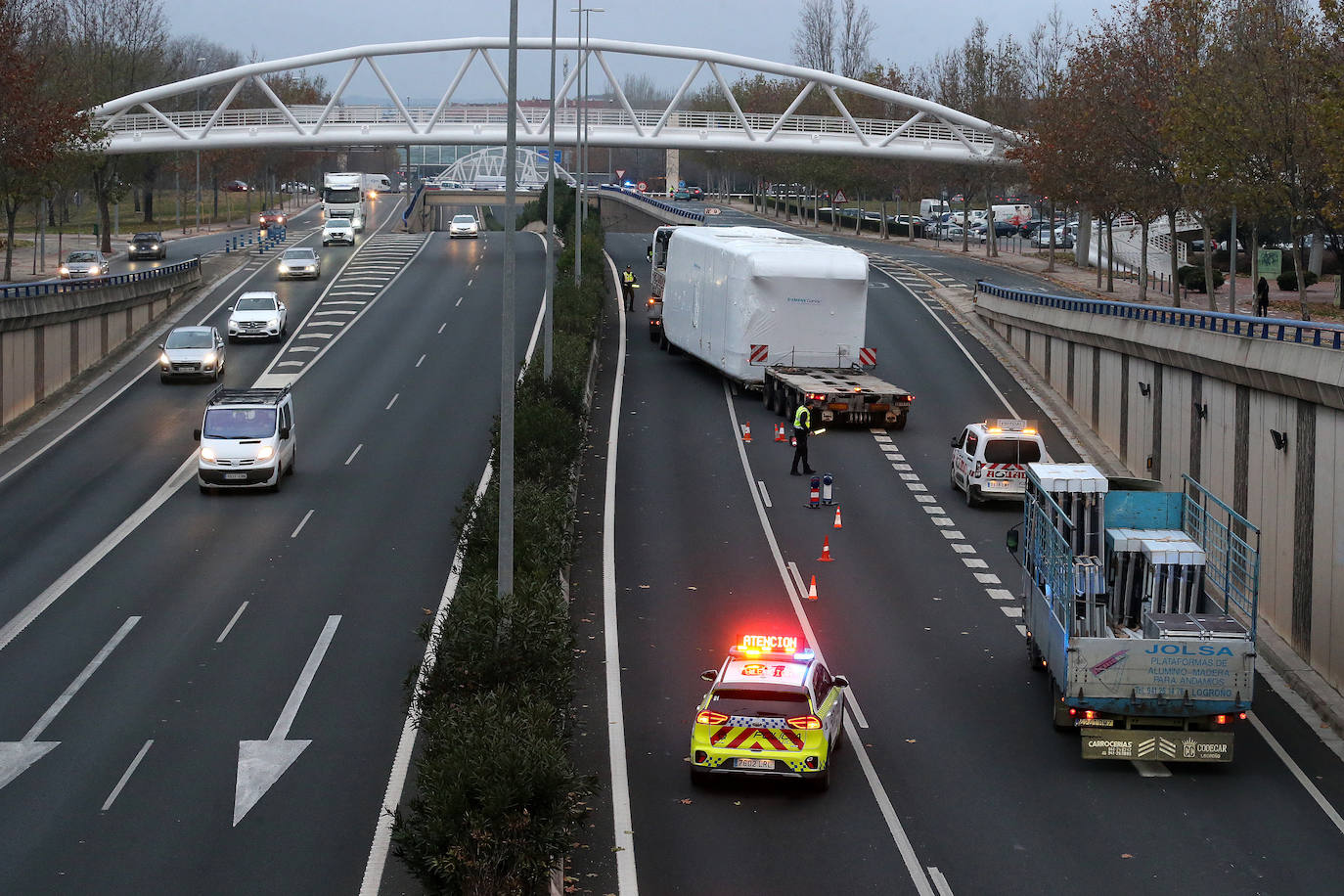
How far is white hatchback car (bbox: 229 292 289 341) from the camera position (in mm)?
54062

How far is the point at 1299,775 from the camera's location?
62.1ft

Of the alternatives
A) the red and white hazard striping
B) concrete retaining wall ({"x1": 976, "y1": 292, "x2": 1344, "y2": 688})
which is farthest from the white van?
concrete retaining wall ({"x1": 976, "y1": 292, "x2": 1344, "y2": 688})

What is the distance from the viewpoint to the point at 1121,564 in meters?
21.2

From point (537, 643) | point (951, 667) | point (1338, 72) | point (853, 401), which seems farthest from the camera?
point (853, 401)

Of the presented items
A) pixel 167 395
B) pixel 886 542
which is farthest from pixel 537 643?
pixel 167 395

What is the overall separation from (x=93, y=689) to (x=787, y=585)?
37.7 feet

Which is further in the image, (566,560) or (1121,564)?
(566,560)

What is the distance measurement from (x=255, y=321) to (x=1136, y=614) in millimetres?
39516

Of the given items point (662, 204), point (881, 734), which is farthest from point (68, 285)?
point (662, 204)

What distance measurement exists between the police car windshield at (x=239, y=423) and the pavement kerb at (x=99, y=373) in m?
7.98

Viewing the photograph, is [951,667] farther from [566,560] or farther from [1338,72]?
[1338,72]

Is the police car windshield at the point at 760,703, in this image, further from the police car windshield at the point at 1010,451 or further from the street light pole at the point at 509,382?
the police car windshield at the point at 1010,451

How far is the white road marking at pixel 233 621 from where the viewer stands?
23.8m

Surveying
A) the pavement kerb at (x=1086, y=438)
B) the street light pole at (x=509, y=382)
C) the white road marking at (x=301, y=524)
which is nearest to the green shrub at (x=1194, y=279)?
the pavement kerb at (x=1086, y=438)
